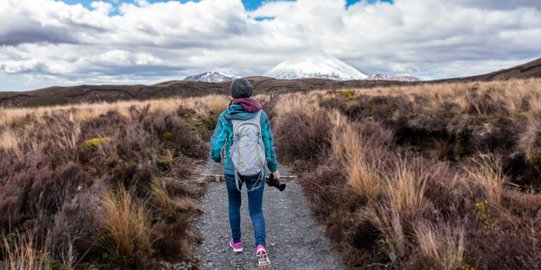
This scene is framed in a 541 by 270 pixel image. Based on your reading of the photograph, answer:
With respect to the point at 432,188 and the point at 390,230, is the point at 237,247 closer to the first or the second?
the point at 390,230

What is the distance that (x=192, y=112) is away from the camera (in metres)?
15.2

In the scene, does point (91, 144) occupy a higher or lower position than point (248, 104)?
lower

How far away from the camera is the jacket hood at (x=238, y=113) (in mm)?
3807

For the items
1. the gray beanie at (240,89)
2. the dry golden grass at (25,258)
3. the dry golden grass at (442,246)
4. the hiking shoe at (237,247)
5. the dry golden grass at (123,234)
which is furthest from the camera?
the hiking shoe at (237,247)

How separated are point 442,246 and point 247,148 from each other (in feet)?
6.71

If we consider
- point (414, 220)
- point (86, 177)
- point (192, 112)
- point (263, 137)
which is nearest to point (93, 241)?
point (86, 177)

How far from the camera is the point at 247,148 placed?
12.4 feet

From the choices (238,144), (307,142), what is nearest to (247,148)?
(238,144)

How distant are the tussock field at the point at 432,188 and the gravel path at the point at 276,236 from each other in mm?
236

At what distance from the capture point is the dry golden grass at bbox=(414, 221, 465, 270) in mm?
2768

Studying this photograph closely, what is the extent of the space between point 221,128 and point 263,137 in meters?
0.49

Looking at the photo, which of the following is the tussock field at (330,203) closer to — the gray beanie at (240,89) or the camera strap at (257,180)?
the camera strap at (257,180)

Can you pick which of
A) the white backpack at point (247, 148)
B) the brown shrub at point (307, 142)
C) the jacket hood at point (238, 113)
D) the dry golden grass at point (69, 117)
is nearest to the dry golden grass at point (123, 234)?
the white backpack at point (247, 148)

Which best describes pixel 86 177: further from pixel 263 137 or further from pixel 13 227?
pixel 263 137
